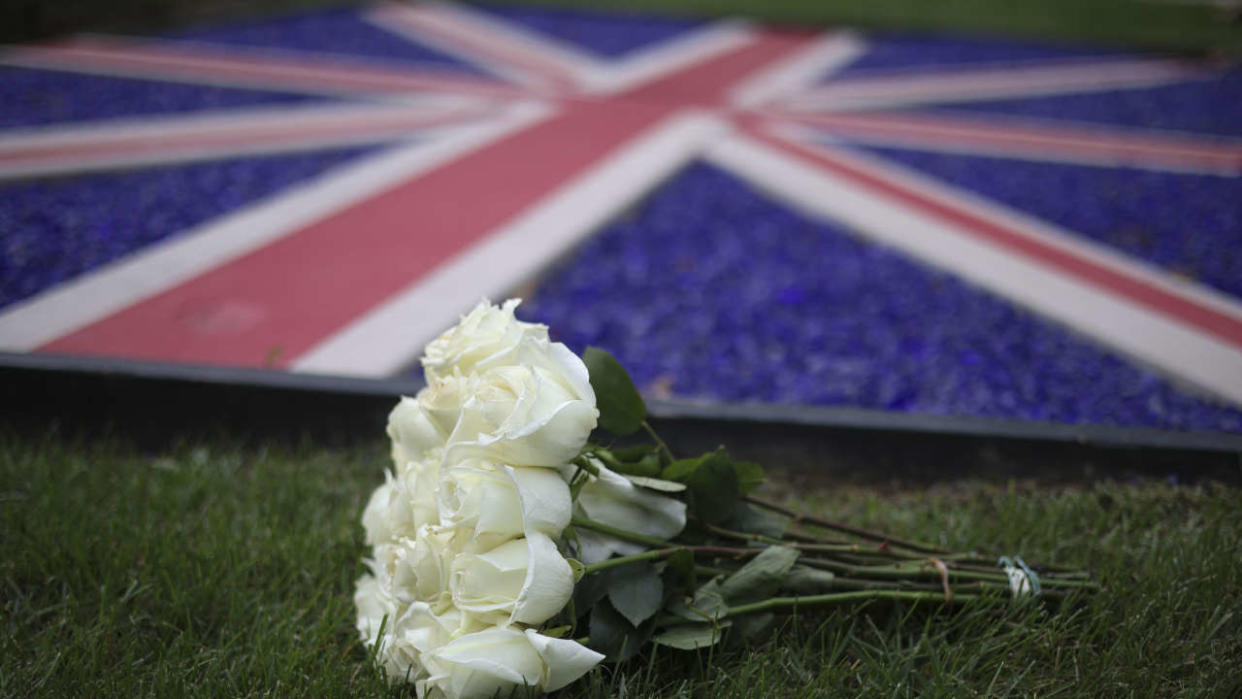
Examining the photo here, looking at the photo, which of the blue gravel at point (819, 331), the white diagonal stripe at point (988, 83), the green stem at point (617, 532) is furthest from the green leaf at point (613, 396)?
the white diagonal stripe at point (988, 83)

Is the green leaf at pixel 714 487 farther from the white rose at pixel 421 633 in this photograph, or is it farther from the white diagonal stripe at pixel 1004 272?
the white diagonal stripe at pixel 1004 272

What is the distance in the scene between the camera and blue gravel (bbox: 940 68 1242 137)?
13.9 ft

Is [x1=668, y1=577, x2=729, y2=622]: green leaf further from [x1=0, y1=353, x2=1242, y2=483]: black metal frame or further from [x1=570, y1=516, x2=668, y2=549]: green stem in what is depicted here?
[x1=0, y1=353, x2=1242, y2=483]: black metal frame

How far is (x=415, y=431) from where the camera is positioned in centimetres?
98

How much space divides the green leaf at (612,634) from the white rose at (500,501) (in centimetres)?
14

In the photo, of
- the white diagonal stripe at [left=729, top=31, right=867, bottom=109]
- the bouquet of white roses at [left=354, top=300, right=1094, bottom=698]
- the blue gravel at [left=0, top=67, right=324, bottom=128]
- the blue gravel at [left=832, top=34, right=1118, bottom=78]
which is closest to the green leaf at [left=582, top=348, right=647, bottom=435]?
the bouquet of white roses at [left=354, top=300, right=1094, bottom=698]

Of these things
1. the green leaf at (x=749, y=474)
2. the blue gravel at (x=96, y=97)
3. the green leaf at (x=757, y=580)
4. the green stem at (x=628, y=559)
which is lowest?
the green leaf at (x=757, y=580)

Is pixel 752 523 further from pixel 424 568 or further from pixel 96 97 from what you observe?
pixel 96 97

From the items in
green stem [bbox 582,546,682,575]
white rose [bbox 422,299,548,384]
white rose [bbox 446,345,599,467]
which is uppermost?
white rose [bbox 422,299,548,384]

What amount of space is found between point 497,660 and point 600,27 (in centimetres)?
587

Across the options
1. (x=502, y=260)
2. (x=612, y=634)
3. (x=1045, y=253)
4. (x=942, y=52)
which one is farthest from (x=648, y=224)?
(x=942, y=52)

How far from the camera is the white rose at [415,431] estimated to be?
3.17ft

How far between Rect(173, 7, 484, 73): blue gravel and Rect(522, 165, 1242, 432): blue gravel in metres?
2.53

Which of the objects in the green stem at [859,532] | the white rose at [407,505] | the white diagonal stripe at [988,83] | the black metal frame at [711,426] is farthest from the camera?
the white diagonal stripe at [988,83]
